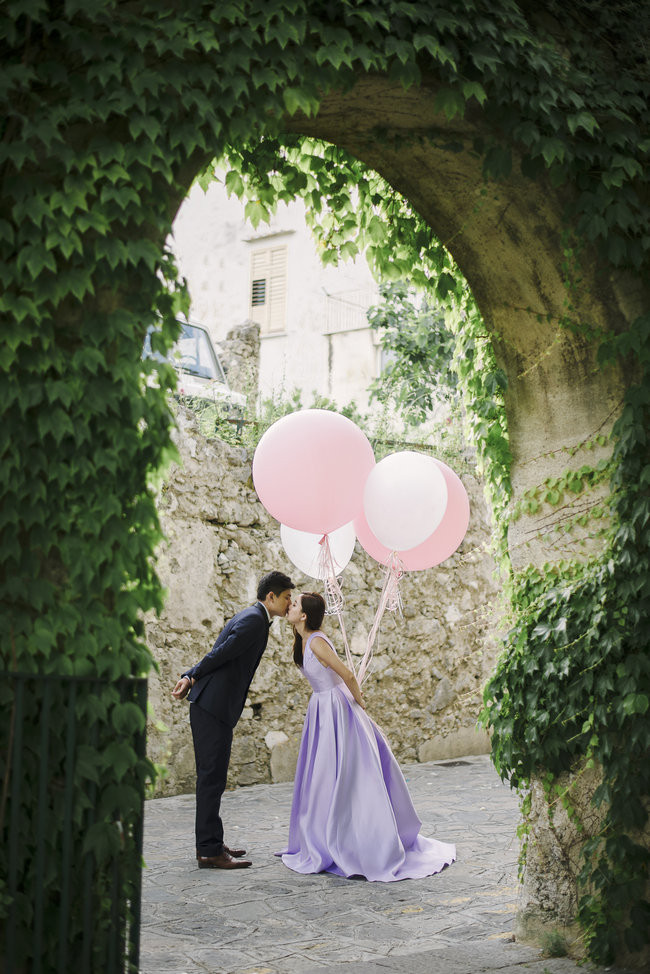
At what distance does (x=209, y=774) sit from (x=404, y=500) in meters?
2.08

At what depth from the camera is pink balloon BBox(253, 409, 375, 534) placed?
4832 millimetres

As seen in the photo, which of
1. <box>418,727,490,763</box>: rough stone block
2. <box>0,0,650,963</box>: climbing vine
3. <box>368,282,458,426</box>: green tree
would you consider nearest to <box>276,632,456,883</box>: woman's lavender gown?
<box>0,0,650,963</box>: climbing vine

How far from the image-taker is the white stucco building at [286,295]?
18547 millimetres

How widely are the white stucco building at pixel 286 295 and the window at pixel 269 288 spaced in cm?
2

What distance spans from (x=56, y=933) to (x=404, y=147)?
10.9 feet

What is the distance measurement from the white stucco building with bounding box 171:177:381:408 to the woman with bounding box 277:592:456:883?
12364 millimetres

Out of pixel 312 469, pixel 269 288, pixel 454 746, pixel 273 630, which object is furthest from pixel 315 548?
pixel 269 288

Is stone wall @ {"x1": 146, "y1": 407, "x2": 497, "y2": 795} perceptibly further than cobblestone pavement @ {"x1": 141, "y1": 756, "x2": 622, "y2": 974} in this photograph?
Yes

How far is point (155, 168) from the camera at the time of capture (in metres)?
3.13

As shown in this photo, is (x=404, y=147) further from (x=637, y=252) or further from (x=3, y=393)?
(x=3, y=393)

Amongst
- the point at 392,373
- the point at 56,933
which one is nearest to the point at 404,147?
the point at 56,933

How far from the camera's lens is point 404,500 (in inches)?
199

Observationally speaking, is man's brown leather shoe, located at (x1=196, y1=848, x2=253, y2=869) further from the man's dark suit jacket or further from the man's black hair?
the man's black hair

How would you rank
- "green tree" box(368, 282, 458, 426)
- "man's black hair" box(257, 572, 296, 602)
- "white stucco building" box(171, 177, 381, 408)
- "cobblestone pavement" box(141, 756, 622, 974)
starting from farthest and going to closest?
"white stucco building" box(171, 177, 381, 408), "green tree" box(368, 282, 458, 426), "man's black hair" box(257, 572, 296, 602), "cobblestone pavement" box(141, 756, 622, 974)
